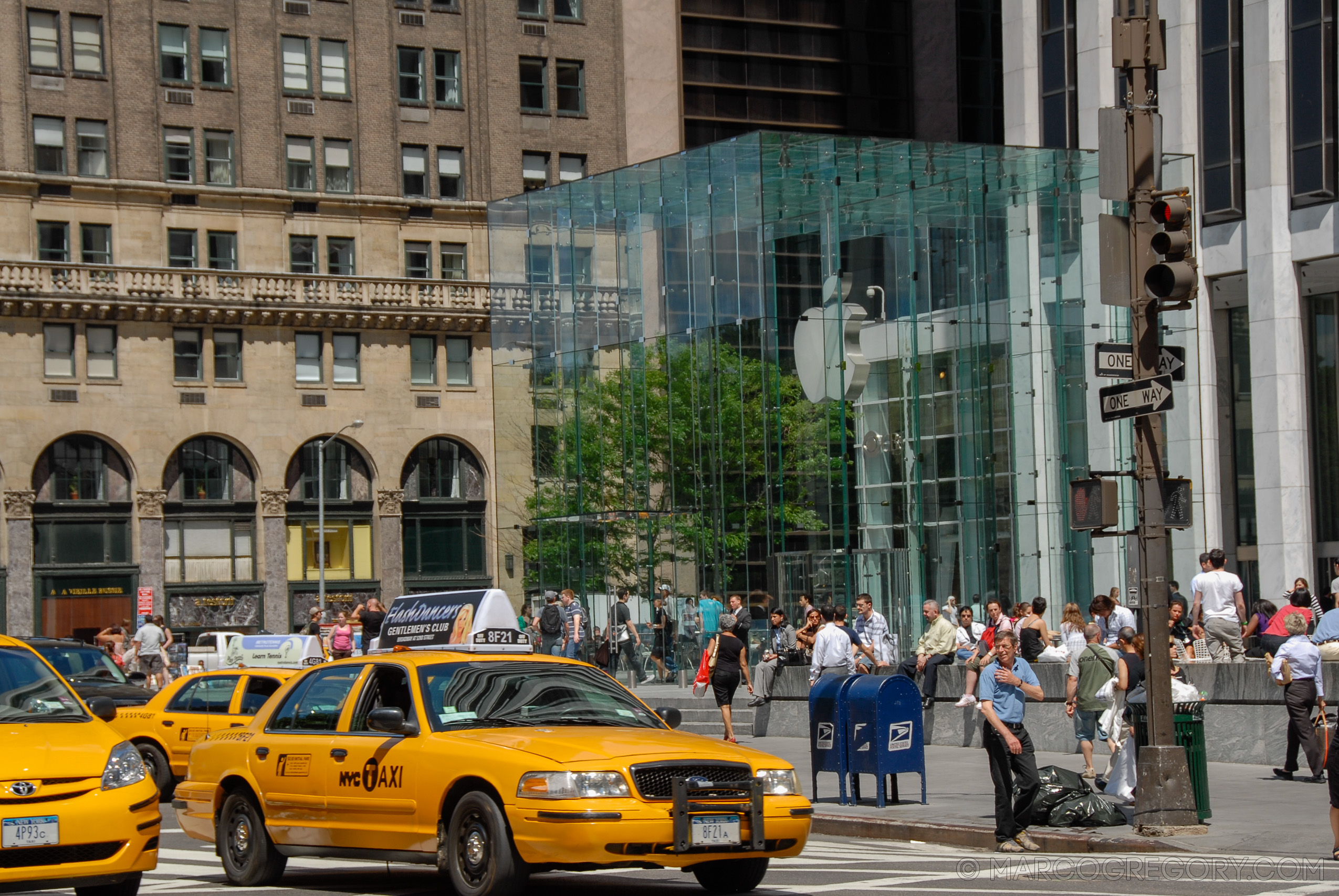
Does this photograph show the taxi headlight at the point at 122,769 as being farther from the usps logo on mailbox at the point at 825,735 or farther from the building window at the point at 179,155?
the building window at the point at 179,155

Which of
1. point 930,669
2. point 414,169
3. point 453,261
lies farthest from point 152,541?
point 930,669

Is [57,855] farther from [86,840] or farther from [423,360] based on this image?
[423,360]

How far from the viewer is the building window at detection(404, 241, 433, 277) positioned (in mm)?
64500

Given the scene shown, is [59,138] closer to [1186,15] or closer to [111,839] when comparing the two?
[1186,15]

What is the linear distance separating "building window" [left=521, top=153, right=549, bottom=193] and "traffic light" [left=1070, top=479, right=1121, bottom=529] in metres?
52.4

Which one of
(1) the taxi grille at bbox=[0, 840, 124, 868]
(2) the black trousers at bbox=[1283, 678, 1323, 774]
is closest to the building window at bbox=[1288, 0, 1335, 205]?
(2) the black trousers at bbox=[1283, 678, 1323, 774]

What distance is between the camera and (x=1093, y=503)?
46.8ft

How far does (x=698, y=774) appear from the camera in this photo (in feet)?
33.4

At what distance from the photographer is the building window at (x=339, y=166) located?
62.7m

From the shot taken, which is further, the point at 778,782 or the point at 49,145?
the point at 49,145

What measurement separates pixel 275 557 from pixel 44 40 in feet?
61.1

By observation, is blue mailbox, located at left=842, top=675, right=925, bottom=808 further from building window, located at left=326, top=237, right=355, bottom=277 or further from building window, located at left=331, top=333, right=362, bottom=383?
building window, located at left=326, top=237, right=355, bottom=277

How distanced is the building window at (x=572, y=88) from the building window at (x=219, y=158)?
40.9 feet

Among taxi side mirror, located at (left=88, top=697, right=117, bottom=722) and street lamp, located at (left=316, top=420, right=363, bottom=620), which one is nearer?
taxi side mirror, located at (left=88, top=697, right=117, bottom=722)
